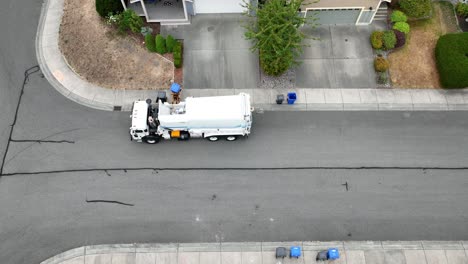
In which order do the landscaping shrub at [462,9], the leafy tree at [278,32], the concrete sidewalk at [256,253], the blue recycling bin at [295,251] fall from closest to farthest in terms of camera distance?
1. the blue recycling bin at [295,251]
2. the concrete sidewalk at [256,253]
3. the leafy tree at [278,32]
4. the landscaping shrub at [462,9]

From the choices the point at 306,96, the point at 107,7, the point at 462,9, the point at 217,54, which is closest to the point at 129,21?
the point at 107,7

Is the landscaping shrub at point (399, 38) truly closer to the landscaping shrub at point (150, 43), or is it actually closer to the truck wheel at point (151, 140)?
the landscaping shrub at point (150, 43)

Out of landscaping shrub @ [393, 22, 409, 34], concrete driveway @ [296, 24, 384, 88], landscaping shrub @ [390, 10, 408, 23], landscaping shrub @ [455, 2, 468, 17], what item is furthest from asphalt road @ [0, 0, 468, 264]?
landscaping shrub @ [455, 2, 468, 17]

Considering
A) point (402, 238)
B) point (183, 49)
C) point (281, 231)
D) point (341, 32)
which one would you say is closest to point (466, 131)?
point (402, 238)

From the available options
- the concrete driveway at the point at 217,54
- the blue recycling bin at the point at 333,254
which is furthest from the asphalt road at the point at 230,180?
the concrete driveway at the point at 217,54

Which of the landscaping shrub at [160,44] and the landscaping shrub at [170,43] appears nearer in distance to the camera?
the landscaping shrub at [160,44]

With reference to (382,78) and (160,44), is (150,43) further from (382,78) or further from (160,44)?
(382,78)

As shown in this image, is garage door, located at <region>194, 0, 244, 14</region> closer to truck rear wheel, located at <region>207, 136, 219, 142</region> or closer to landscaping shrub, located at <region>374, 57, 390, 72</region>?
truck rear wheel, located at <region>207, 136, 219, 142</region>

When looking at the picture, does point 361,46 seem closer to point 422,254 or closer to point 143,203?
point 422,254
